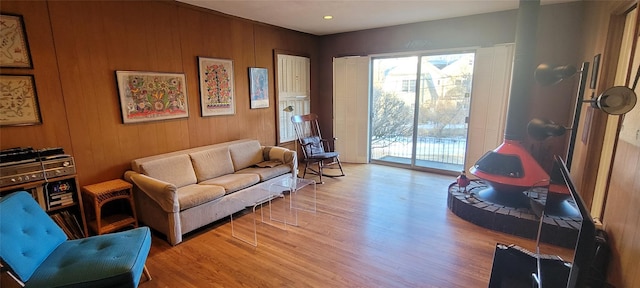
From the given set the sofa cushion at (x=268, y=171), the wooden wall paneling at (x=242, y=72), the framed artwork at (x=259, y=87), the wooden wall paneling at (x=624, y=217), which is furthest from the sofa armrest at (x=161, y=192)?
the wooden wall paneling at (x=624, y=217)

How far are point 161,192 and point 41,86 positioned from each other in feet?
4.41

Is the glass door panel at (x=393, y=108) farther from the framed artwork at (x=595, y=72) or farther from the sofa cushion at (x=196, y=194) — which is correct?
the sofa cushion at (x=196, y=194)

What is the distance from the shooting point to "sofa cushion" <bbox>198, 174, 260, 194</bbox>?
10.7 ft

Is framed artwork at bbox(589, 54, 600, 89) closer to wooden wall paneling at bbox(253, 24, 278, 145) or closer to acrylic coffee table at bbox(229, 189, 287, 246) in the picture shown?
acrylic coffee table at bbox(229, 189, 287, 246)

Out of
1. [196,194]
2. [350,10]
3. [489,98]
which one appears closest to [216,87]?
[196,194]

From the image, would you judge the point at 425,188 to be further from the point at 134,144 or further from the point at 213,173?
the point at 134,144

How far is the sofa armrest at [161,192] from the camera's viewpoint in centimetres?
265

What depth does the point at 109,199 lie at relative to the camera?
2.72 metres

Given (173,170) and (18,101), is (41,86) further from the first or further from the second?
(173,170)

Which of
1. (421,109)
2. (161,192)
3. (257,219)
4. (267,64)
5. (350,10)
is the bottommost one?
(257,219)

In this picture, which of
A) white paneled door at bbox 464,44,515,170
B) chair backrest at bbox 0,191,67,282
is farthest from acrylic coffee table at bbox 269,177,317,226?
white paneled door at bbox 464,44,515,170

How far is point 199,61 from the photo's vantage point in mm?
3711

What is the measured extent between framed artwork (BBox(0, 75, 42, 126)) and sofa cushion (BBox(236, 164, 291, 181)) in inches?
78.4

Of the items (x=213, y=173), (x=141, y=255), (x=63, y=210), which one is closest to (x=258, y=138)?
(x=213, y=173)
